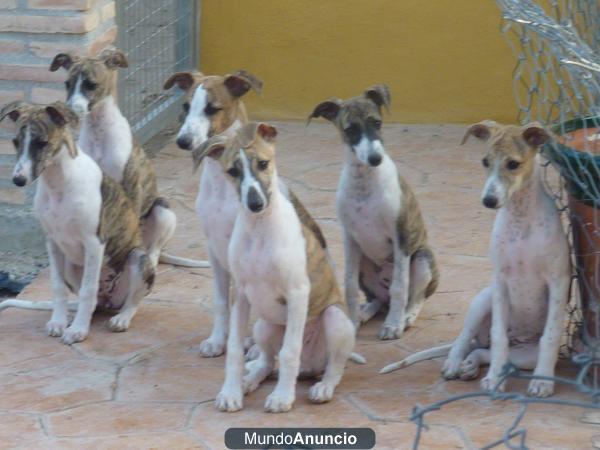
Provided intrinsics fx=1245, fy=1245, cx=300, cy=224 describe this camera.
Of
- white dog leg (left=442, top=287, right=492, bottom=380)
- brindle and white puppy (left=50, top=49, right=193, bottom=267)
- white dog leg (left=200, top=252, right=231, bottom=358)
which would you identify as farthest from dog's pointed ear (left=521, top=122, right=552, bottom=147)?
brindle and white puppy (left=50, top=49, right=193, bottom=267)

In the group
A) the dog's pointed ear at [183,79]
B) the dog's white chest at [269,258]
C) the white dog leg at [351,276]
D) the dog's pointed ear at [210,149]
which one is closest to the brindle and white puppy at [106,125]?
the dog's pointed ear at [183,79]

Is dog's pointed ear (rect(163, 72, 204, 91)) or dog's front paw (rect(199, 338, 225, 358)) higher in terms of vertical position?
dog's pointed ear (rect(163, 72, 204, 91))

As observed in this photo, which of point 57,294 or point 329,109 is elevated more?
point 329,109

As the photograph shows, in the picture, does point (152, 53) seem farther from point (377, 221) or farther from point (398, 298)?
point (398, 298)

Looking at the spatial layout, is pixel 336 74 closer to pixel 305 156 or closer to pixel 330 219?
pixel 305 156

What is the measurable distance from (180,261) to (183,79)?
138cm

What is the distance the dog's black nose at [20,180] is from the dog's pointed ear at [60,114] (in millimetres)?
310

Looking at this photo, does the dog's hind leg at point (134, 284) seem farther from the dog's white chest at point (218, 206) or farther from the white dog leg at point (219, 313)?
the dog's white chest at point (218, 206)

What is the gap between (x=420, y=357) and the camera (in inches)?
219

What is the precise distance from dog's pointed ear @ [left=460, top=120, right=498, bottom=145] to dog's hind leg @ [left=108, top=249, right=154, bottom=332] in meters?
1.84

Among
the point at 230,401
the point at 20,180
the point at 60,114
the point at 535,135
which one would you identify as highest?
the point at 535,135

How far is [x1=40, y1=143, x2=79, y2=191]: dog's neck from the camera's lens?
5719 millimetres

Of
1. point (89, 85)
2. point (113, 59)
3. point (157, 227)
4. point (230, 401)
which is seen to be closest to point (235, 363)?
point (230, 401)

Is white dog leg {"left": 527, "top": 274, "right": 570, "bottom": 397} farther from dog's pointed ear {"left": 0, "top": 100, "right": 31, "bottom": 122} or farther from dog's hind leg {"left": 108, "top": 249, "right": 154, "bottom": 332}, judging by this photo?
dog's pointed ear {"left": 0, "top": 100, "right": 31, "bottom": 122}
